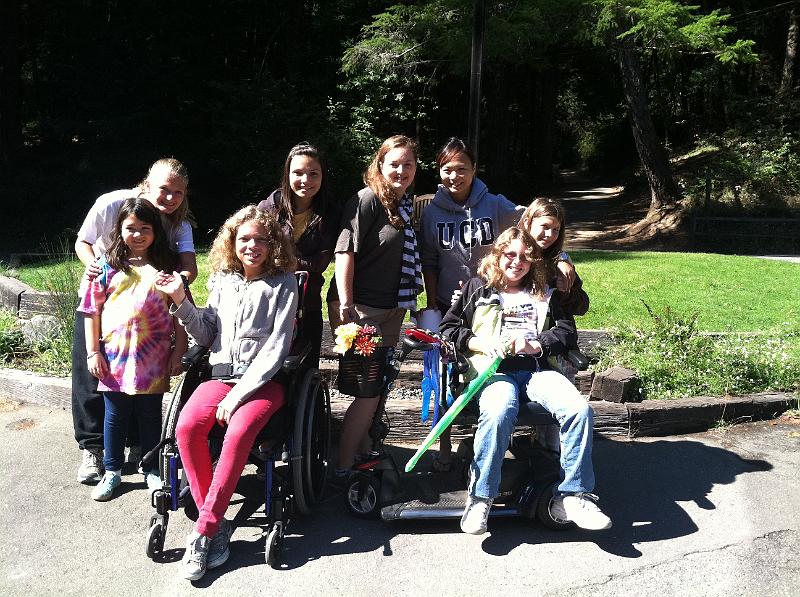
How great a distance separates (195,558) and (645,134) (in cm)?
1723

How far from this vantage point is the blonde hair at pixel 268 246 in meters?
3.67

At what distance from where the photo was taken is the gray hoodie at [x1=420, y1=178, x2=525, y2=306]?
4141mm

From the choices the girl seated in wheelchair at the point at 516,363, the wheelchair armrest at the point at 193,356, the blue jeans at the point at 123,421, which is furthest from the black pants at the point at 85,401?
the girl seated in wheelchair at the point at 516,363

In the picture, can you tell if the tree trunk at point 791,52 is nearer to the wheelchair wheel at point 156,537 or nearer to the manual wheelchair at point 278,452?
the manual wheelchair at point 278,452

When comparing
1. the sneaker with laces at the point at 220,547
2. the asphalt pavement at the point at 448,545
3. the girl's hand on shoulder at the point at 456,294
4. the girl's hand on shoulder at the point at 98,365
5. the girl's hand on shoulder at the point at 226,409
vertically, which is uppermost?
the girl's hand on shoulder at the point at 456,294

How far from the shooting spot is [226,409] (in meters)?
3.37

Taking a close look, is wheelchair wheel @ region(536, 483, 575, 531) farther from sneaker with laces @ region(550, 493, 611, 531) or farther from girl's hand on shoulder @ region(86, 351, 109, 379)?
girl's hand on shoulder @ region(86, 351, 109, 379)

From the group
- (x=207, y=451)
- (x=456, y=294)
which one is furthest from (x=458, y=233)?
(x=207, y=451)

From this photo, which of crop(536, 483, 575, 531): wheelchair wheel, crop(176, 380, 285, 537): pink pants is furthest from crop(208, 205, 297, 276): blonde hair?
crop(536, 483, 575, 531): wheelchair wheel

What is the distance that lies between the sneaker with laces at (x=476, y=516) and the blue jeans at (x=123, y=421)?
5.44ft

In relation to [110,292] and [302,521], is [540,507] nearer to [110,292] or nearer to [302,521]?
[302,521]

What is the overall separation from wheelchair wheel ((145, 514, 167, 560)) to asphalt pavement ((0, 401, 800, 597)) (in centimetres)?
4

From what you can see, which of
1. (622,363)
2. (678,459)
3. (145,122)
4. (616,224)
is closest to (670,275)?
(622,363)

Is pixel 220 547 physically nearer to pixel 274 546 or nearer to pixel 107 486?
pixel 274 546
